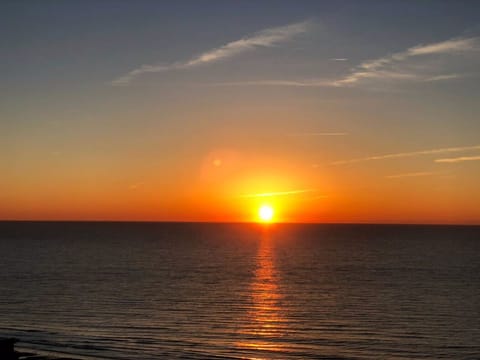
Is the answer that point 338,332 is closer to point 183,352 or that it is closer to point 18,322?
point 183,352

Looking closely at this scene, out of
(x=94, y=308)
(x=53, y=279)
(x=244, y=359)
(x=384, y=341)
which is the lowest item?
(x=244, y=359)

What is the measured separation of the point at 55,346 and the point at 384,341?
27060mm

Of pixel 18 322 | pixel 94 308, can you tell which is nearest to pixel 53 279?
pixel 94 308

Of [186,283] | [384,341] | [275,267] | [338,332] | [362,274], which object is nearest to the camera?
[384,341]

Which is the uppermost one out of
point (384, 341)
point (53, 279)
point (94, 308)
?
point (53, 279)

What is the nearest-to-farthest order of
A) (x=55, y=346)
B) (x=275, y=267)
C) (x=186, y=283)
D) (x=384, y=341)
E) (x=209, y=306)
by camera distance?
(x=55, y=346), (x=384, y=341), (x=209, y=306), (x=186, y=283), (x=275, y=267)

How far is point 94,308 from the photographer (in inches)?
2477

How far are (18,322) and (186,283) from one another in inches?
1493

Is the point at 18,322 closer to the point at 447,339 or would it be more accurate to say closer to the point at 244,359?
the point at 244,359

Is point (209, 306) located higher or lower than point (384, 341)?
higher

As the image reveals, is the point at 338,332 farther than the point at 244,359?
Yes

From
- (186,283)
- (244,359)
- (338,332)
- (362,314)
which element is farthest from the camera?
(186,283)

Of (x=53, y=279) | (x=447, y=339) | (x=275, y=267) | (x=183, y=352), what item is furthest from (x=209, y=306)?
(x=275, y=267)

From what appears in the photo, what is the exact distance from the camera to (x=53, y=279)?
3605 inches
